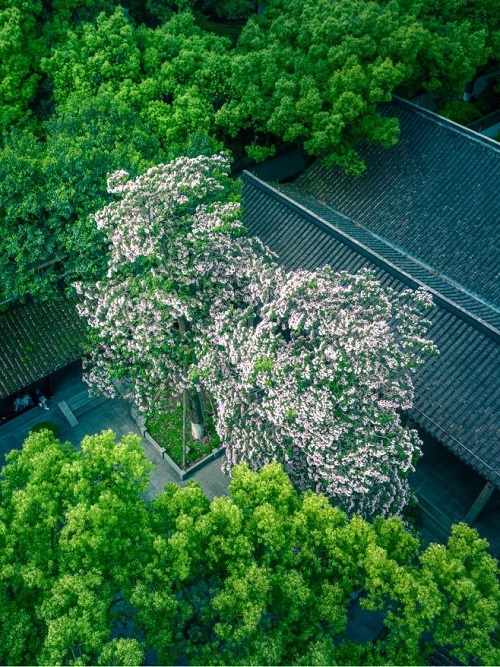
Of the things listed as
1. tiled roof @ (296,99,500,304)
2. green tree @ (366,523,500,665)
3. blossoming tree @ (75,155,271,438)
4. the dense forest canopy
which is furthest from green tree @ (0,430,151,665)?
tiled roof @ (296,99,500,304)

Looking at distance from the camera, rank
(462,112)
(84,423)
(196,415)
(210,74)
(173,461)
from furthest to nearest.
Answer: (462,112)
(210,74)
(84,423)
(173,461)
(196,415)

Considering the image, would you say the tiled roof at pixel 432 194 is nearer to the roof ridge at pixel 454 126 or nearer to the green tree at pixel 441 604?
the roof ridge at pixel 454 126

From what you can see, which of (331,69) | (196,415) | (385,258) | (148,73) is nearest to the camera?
(385,258)

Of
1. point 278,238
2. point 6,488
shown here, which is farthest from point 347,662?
point 278,238

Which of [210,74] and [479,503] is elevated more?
[210,74]

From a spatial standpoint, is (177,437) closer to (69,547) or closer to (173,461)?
(173,461)

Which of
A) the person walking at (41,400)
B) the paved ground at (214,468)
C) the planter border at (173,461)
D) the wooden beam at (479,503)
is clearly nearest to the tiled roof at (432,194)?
the paved ground at (214,468)

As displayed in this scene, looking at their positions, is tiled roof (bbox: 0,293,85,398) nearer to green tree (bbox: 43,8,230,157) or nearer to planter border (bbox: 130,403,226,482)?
planter border (bbox: 130,403,226,482)

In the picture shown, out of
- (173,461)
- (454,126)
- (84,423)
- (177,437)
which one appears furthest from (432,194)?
(84,423)
